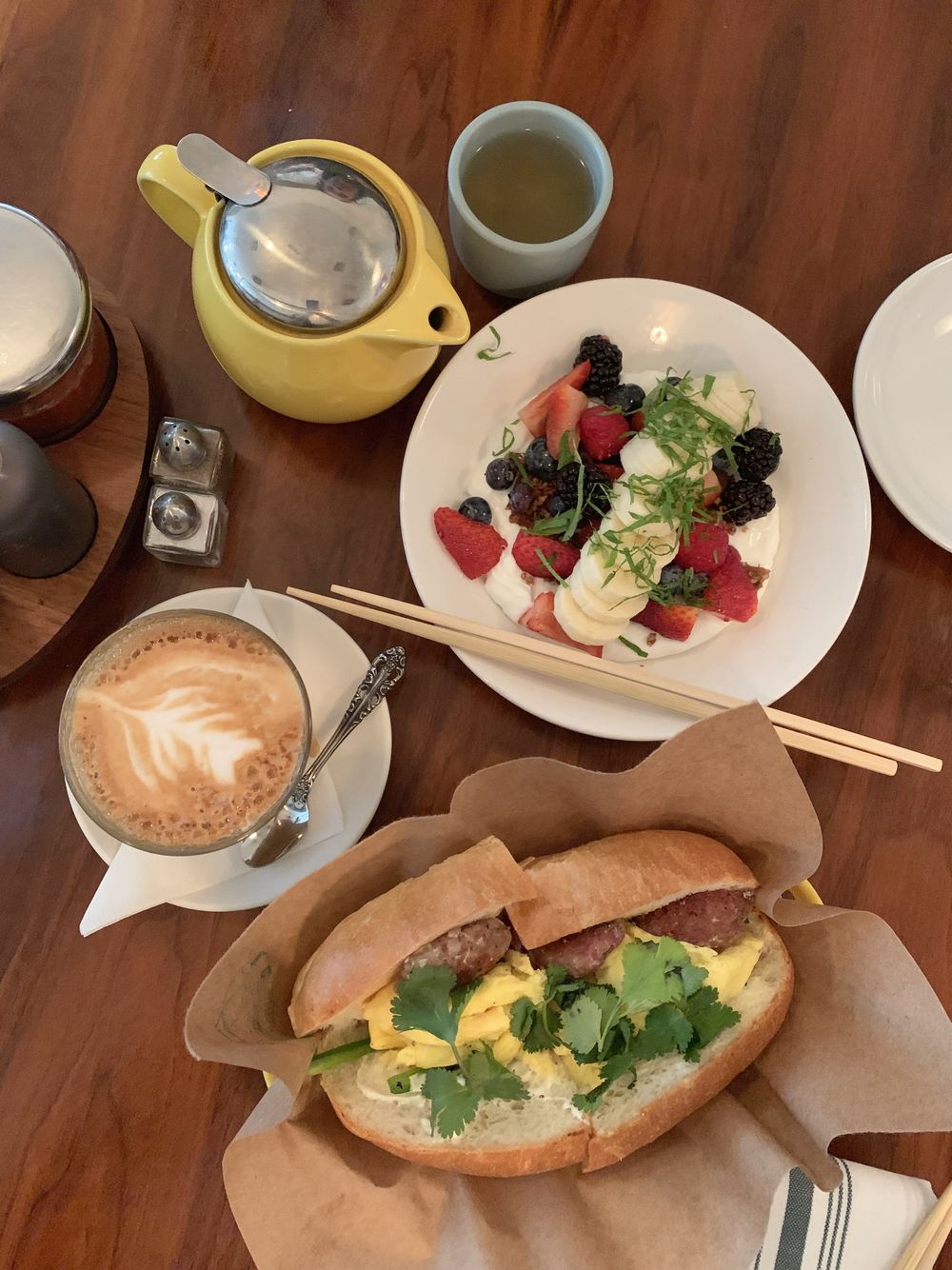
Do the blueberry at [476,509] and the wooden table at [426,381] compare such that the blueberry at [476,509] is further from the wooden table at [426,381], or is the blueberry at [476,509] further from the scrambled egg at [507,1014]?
the scrambled egg at [507,1014]

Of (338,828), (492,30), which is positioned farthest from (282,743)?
(492,30)

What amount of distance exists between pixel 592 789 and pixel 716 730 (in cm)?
18

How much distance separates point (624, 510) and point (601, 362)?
221 mm

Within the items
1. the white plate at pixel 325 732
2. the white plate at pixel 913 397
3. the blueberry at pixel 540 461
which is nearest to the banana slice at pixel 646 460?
the blueberry at pixel 540 461

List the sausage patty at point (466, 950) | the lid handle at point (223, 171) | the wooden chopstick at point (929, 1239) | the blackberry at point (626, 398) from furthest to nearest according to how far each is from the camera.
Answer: the blackberry at point (626, 398) < the wooden chopstick at point (929, 1239) < the sausage patty at point (466, 950) < the lid handle at point (223, 171)

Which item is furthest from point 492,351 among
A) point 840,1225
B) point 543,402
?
point 840,1225

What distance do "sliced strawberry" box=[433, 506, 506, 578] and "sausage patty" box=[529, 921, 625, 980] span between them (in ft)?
1.64

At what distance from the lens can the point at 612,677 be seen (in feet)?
3.84

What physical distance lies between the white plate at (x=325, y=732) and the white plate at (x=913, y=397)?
2.63 feet

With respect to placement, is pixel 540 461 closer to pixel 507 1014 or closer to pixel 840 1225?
pixel 507 1014

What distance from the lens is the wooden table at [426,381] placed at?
1.20m

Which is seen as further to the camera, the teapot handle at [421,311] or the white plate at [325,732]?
the white plate at [325,732]

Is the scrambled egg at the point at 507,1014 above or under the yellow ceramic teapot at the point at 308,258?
under

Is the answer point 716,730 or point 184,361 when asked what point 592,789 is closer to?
point 716,730
